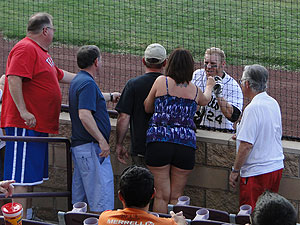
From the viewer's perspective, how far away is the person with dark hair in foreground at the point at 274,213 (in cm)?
327

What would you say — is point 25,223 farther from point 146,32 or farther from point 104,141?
point 146,32

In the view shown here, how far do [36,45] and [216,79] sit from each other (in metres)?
1.70

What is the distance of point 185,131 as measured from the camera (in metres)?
5.30

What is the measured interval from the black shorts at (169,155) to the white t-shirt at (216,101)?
818 mm

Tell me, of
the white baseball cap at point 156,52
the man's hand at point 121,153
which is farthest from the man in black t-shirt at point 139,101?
the man's hand at point 121,153

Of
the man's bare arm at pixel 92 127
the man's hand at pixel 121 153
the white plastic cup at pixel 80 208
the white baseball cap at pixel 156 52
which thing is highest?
the white baseball cap at pixel 156 52

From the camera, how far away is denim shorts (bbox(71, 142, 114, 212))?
18.0 feet

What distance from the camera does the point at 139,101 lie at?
18.1ft

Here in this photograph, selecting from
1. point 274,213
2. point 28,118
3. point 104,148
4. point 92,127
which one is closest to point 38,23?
point 28,118

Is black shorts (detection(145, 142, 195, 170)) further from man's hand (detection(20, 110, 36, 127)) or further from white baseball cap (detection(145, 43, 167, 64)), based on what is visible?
man's hand (detection(20, 110, 36, 127))

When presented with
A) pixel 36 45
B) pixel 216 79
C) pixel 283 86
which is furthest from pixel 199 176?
pixel 283 86

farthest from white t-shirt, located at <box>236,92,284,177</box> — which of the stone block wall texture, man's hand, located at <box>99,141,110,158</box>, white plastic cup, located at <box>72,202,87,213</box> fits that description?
white plastic cup, located at <box>72,202,87,213</box>

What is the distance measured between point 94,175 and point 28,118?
76 centimetres

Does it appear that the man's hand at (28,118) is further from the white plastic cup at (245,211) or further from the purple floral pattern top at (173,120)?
the white plastic cup at (245,211)
